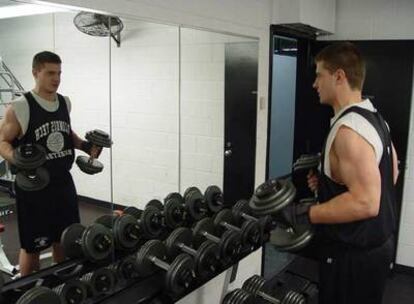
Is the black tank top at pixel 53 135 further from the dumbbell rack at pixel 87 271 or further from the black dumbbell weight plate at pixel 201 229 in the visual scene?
the black dumbbell weight plate at pixel 201 229

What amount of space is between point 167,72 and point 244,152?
80 cm

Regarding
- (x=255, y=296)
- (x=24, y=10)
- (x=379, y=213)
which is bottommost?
(x=255, y=296)

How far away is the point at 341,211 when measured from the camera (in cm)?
155

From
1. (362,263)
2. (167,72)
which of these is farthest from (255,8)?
(362,263)

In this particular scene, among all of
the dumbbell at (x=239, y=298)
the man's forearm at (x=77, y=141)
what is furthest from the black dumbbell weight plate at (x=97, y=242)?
the dumbbell at (x=239, y=298)

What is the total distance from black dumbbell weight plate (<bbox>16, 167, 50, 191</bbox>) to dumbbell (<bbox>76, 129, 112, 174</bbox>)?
0.66 ft

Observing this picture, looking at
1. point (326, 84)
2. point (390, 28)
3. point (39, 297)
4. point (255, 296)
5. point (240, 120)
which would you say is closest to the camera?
point (39, 297)

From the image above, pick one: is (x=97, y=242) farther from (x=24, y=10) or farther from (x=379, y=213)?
(x=379, y=213)

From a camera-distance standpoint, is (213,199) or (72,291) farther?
(213,199)

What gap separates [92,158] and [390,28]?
2.59m

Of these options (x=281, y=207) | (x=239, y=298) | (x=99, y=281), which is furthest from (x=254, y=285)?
(x=99, y=281)

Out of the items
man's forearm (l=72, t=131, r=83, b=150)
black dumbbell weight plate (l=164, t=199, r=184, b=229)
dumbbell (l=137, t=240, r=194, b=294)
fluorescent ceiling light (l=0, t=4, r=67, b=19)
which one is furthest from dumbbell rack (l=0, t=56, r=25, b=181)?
black dumbbell weight plate (l=164, t=199, r=184, b=229)

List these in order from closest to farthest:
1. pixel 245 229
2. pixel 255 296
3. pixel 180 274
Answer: pixel 180 274 → pixel 255 296 → pixel 245 229

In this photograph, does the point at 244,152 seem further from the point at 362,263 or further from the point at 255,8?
the point at 362,263
